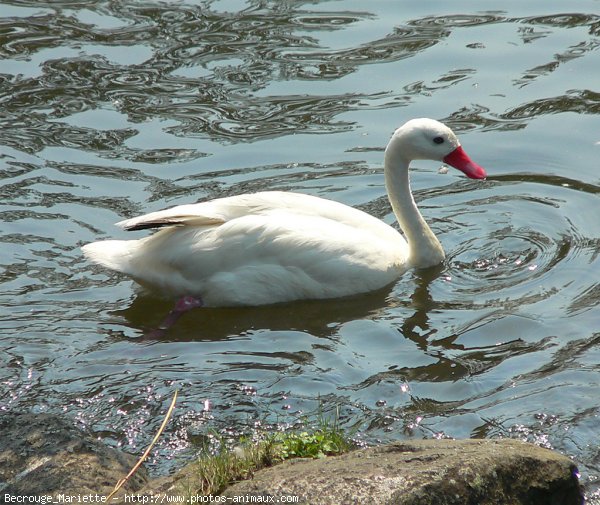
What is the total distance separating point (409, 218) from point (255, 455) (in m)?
3.55

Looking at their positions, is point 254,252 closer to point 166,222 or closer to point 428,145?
point 166,222

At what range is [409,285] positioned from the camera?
7867 mm

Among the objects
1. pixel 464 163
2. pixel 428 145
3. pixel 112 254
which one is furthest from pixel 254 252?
pixel 464 163

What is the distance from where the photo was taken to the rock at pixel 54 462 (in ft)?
15.5

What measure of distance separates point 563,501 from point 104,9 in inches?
338

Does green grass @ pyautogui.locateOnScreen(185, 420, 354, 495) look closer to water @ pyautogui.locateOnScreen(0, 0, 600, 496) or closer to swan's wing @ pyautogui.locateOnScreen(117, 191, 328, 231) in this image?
water @ pyautogui.locateOnScreen(0, 0, 600, 496)

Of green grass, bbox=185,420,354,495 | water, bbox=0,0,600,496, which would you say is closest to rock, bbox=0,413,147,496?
green grass, bbox=185,420,354,495

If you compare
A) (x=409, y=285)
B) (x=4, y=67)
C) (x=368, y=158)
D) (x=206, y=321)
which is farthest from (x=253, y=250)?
(x=4, y=67)

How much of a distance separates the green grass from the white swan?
2.07 m

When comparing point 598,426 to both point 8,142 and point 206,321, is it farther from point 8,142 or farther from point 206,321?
point 8,142

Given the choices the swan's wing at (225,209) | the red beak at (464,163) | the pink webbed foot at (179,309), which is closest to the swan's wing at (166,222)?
the swan's wing at (225,209)

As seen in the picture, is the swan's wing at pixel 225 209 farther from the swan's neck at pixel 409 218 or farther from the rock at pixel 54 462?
the rock at pixel 54 462

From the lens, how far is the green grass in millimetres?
4633

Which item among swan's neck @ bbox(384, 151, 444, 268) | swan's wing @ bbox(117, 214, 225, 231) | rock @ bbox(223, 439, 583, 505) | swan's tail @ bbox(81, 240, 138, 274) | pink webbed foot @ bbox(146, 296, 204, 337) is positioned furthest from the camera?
swan's neck @ bbox(384, 151, 444, 268)
